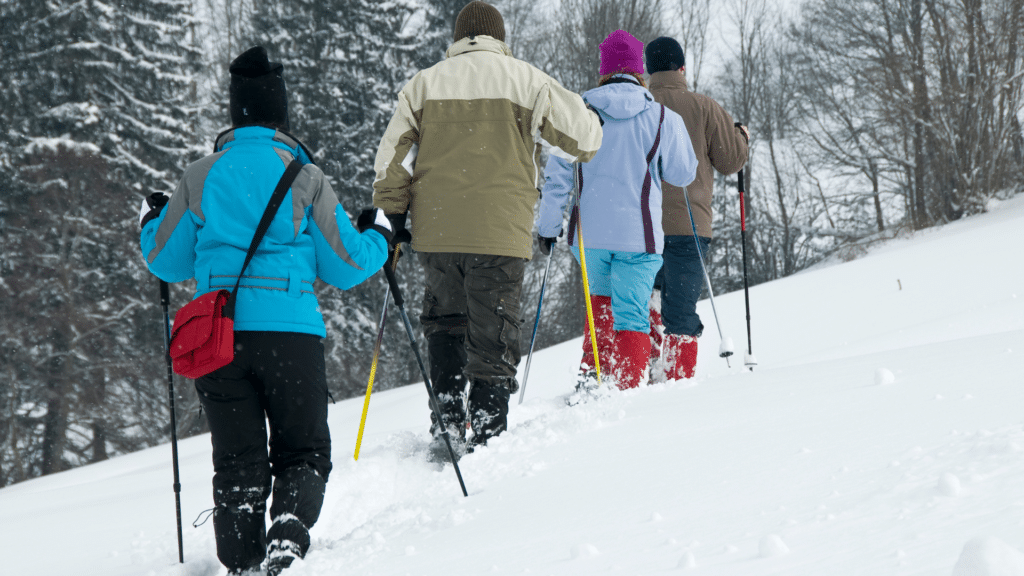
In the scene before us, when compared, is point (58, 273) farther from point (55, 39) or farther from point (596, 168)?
point (596, 168)

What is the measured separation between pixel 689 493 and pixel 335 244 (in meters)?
1.34

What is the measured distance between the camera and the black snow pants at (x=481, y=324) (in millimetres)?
3291

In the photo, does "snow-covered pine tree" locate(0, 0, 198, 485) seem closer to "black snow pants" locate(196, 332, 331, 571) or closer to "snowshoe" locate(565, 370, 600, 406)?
"snowshoe" locate(565, 370, 600, 406)

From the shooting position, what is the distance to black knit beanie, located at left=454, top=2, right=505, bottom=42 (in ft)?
11.3

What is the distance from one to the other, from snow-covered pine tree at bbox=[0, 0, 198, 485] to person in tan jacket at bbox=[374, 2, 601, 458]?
1400cm

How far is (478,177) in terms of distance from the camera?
3.28 metres

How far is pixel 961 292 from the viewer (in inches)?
264

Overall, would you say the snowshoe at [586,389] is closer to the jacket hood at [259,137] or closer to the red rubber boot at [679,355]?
the red rubber boot at [679,355]

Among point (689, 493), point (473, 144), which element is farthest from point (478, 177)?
point (689, 493)

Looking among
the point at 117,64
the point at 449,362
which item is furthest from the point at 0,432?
the point at 449,362

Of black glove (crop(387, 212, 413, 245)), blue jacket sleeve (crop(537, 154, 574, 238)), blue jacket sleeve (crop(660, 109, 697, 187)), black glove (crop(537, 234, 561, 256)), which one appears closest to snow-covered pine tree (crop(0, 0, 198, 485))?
black glove (crop(537, 234, 561, 256))

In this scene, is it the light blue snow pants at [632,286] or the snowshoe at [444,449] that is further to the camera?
the light blue snow pants at [632,286]

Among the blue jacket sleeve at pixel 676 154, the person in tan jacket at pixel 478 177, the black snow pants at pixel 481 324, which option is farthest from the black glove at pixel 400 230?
the blue jacket sleeve at pixel 676 154

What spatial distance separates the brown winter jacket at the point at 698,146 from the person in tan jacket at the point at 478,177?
122 centimetres
